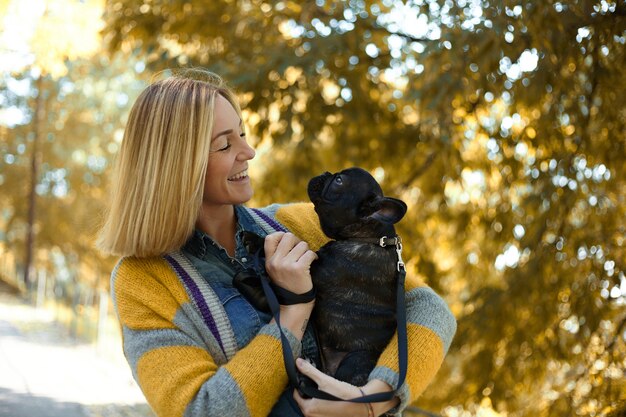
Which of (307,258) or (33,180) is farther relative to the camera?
(33,180)

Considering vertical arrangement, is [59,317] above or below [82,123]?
below

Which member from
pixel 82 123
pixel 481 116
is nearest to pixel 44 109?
pixel 82 123

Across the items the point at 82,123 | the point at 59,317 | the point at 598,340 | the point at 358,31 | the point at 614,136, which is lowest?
the point at 59,317

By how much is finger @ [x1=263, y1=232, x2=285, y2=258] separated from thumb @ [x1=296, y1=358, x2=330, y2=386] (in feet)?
0.97

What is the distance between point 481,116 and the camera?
5918mm

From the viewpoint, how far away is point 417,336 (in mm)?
2045

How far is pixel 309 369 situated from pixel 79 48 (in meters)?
9.61

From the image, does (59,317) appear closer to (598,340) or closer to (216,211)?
(598,340)

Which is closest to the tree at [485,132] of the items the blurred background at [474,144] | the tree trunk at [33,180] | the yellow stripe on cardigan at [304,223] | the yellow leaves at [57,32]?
the blurred background at [474,144]

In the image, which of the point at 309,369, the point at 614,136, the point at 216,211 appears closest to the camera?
the point at 309,369

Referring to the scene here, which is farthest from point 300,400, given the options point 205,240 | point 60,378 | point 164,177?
point 60,378

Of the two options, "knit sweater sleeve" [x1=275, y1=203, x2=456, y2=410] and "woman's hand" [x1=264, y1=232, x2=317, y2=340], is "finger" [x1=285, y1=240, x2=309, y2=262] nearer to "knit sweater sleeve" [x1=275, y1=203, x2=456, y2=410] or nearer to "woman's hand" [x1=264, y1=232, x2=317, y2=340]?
"woman's hand" [x1=264, y1=232, x2=317, y2=340]

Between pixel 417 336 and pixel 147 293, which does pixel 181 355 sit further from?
pixel 417 336

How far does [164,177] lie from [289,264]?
0.40 metres
